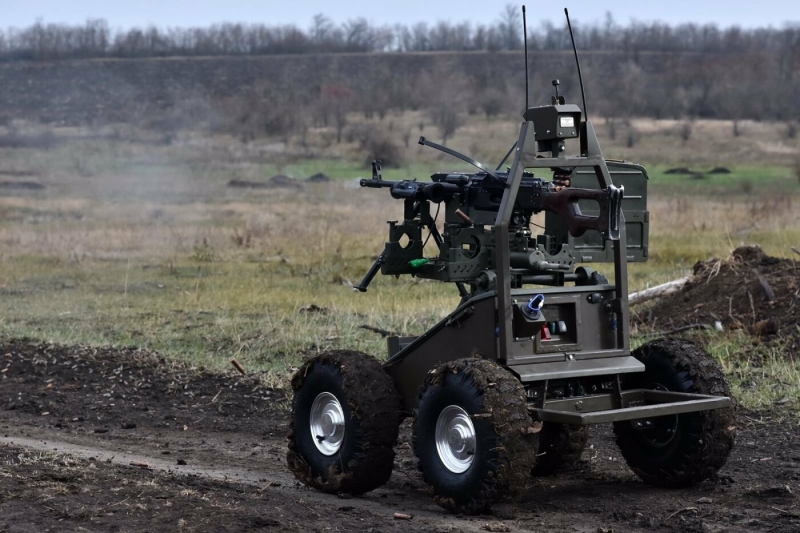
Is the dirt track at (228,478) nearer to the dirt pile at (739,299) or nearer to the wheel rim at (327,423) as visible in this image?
the wheel rim at (327,423)

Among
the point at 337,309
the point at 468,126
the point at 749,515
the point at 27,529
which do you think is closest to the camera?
the point at 27,529

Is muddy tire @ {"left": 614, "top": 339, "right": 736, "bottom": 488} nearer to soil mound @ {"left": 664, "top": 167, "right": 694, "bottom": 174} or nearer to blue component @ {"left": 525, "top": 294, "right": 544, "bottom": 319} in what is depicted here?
blue component @ {"left": 525, "top": 294, "right": 544, "bottom": 319}

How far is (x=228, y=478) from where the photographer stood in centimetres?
796

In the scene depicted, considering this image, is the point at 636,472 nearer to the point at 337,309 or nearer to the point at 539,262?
the point at 539,262

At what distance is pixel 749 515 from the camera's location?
6711mm

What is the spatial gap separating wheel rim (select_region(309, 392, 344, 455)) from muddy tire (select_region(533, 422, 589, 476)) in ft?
4.72

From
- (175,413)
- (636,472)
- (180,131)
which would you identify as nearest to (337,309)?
(175,413)

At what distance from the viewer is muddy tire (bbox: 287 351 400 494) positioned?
23.9 feet

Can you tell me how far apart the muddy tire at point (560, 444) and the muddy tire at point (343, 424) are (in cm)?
124

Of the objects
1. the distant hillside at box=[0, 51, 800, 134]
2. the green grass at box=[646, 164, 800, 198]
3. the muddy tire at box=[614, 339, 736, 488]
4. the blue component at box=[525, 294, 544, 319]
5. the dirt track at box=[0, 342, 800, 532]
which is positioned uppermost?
the distant hillside at box=[0, 51, 800, 134]

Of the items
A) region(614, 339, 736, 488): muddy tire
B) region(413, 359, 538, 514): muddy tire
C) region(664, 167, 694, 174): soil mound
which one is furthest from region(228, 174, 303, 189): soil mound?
region(413, 359, 538, 514): muddy tire

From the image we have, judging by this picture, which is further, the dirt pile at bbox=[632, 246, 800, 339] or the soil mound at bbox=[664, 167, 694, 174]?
the soil mound at bbox=[664, 167, 694, 174]

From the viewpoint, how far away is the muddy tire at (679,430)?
7211 millimetres

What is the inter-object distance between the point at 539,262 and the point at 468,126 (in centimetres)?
4207
